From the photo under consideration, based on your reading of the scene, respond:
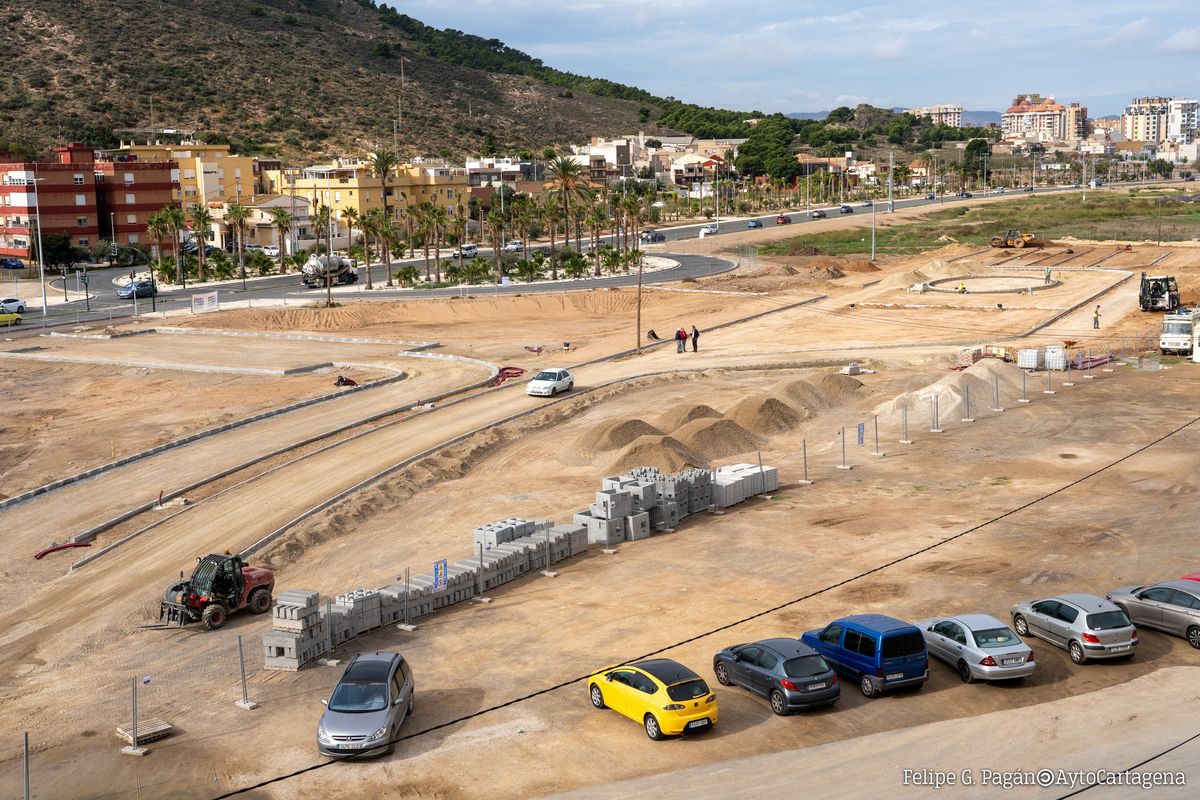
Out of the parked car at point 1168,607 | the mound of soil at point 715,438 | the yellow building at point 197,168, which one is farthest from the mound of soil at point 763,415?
the yellow building at point 197,168

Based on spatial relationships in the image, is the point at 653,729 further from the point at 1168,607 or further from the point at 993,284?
the point at 993,284

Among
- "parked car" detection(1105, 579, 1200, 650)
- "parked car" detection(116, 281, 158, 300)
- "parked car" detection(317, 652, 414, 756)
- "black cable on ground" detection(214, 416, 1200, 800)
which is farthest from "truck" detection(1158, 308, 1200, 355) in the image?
"parked car" detection(116, 281, 158, 300)

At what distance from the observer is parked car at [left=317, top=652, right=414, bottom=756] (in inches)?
769

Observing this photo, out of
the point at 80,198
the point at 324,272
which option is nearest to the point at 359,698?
the point at 324,272

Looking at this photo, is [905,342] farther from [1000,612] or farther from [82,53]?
[82,53]

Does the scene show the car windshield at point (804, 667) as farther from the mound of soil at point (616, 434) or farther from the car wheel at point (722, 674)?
the mound of soil at point (616, 434)

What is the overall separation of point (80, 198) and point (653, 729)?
112m

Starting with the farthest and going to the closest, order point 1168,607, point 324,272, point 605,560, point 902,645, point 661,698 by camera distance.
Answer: point 324,272 → point 605,560 → point 1168,607 → point 902,645 → point 661,698

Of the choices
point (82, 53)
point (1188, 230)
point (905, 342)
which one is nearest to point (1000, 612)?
point (905, 342)

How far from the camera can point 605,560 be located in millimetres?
32125

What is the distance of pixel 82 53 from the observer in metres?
175

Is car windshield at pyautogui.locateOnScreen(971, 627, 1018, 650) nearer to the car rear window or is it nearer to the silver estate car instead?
the car rear window

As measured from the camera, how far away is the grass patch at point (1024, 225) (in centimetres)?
13012

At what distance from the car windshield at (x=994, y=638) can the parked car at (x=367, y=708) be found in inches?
422
